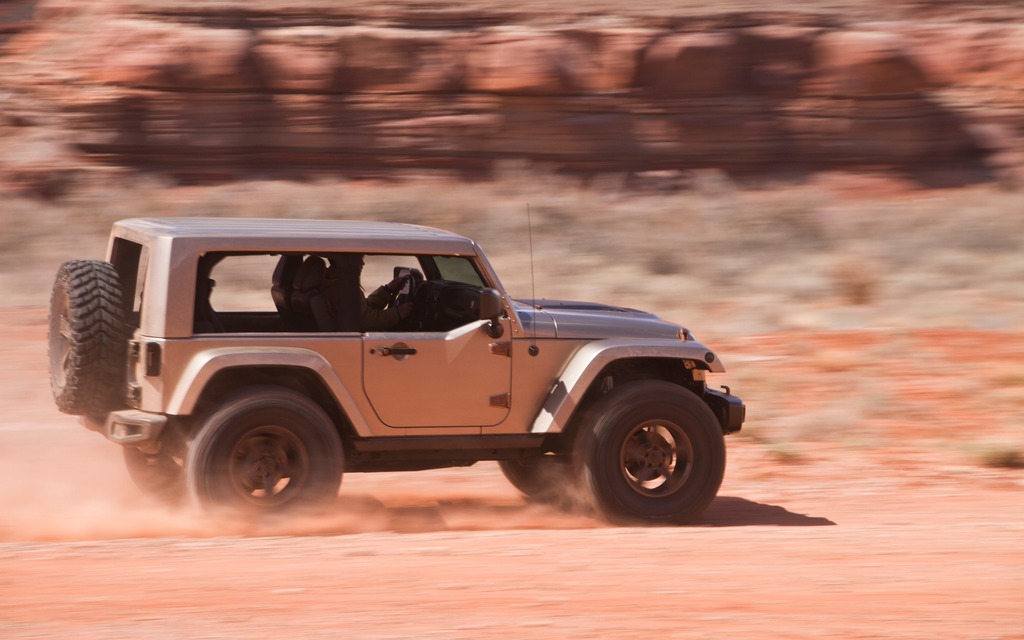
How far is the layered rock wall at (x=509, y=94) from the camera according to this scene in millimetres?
25609

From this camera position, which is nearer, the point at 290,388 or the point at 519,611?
the point at 519,611

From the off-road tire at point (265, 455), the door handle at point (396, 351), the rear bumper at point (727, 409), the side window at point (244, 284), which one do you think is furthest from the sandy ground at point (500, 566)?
the side window at point (244, 284)

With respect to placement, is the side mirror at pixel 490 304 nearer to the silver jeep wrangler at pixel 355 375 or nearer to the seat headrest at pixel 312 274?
the silver jeep wrangler at pixel 355 375

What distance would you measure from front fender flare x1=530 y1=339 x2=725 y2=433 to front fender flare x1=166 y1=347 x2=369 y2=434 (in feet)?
3.54

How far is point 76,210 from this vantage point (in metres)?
22.9

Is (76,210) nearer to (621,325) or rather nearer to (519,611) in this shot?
(621,325)

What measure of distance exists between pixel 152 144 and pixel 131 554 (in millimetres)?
20118

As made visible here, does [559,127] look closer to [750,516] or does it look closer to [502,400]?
[750,516]

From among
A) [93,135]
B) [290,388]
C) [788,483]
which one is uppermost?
[93,135]

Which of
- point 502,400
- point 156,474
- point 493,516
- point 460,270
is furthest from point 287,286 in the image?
point 493,516

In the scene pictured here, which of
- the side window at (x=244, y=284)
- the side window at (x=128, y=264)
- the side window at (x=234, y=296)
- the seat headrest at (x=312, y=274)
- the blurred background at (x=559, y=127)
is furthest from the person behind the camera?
the blurred background at (x=559, y=127)

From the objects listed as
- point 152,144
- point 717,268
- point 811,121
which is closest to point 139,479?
point 717,268

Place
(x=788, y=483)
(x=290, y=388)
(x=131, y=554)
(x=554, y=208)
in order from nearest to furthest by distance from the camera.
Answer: (x=131, y=554), (x=290, y=388), (x=788, y=483), (x=554, y=208)

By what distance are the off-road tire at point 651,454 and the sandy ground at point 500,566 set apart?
276 millimetres
